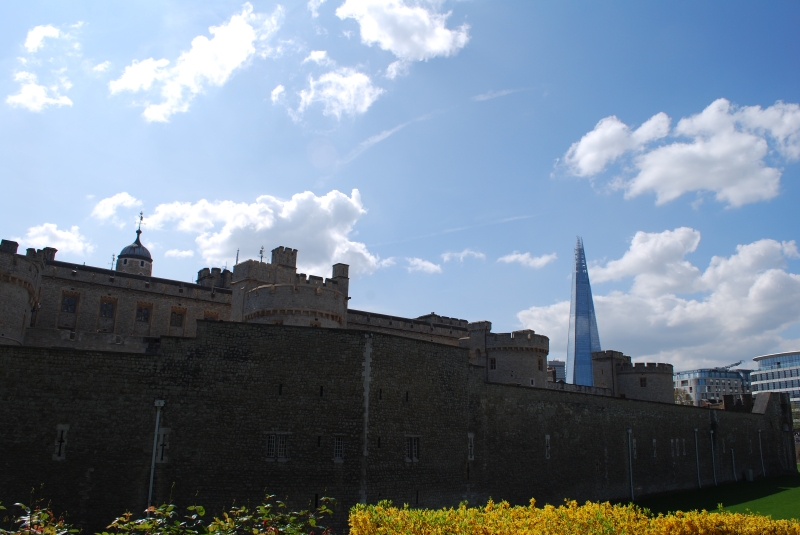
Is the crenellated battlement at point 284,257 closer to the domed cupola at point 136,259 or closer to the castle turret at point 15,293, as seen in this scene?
the castle turret at point 15,293

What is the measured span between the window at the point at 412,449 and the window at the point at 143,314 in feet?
80.9

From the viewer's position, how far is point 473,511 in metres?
14.1

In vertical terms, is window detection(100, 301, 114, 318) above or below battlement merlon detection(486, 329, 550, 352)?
above

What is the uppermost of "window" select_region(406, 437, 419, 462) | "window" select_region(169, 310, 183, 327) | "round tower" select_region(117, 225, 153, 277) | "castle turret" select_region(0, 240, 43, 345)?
"round tower" select_region(117, 225, 153, 277)

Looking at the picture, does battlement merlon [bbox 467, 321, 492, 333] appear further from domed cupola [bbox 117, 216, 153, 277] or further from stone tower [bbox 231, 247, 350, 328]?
domed cupola [bbox 117, 216, 153, 277]

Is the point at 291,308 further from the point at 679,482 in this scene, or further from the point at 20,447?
the point at 679,482

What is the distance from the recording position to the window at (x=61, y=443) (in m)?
21.2

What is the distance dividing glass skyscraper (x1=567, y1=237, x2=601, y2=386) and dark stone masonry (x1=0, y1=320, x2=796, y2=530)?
285 feet

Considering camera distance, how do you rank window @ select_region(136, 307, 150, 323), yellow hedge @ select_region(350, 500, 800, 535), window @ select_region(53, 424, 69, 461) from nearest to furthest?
yellow hedge @ select_region(350, 500, 800, 535), window @ select_region(53, 424, 69, 461), window @ select_region(136, 307, 150, 323)

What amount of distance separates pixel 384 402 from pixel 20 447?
12.8 m

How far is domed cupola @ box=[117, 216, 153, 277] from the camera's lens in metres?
60.8

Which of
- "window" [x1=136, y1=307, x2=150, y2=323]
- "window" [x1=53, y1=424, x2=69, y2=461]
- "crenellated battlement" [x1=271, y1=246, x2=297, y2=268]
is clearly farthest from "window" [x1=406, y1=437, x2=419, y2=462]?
"window" [x1=136, y1=307, x2=150, y2=323]

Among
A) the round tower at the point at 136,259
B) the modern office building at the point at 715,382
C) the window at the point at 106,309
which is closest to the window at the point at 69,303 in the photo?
the window at the point at 106,309

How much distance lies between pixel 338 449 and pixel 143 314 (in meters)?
24.7
